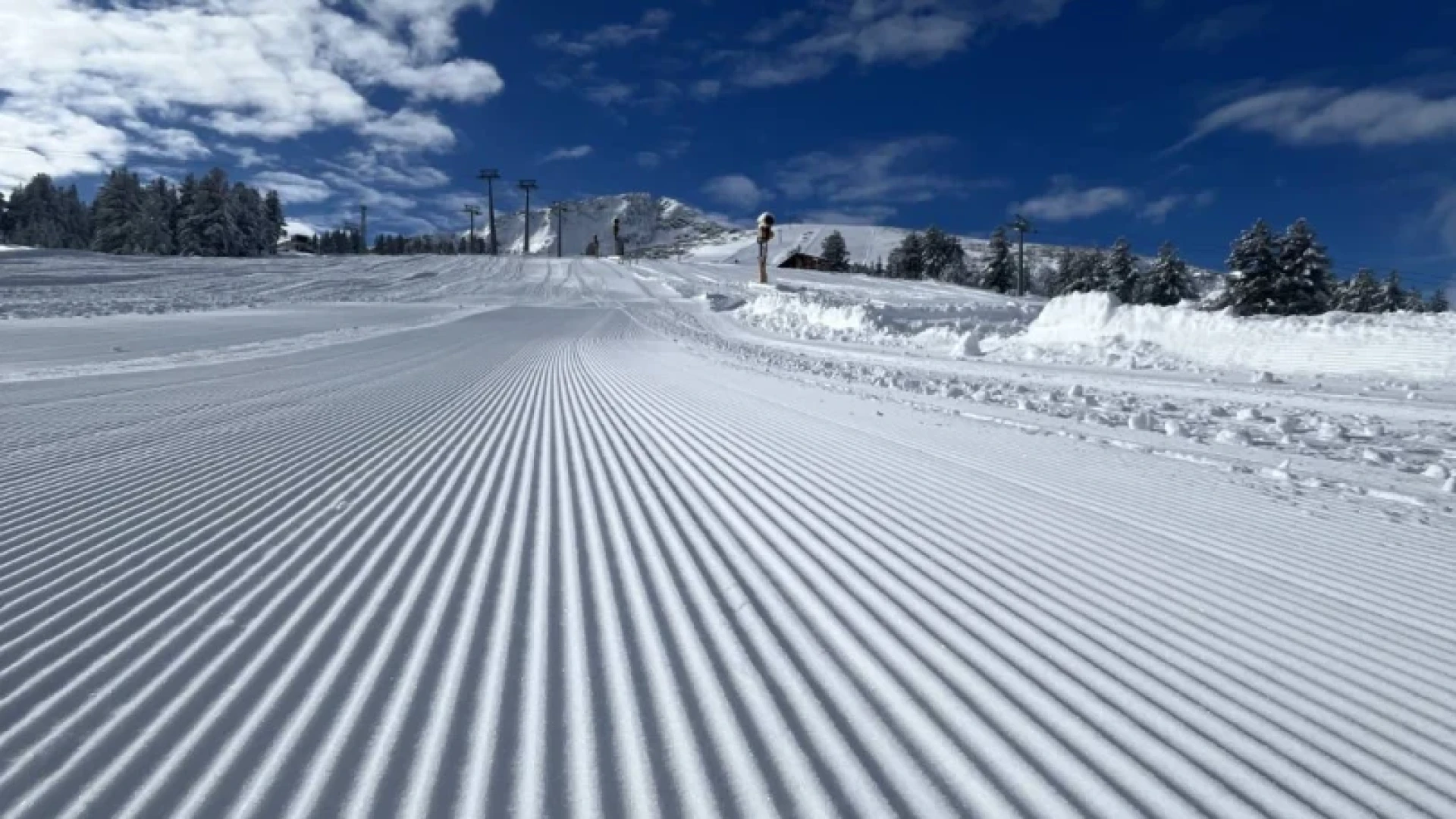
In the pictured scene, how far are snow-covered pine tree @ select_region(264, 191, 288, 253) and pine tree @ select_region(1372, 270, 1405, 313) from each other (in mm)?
110429

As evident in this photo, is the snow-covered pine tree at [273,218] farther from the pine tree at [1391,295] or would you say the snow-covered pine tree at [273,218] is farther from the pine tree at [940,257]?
the pine tree at [1391,295]

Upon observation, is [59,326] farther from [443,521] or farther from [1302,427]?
[1302,427]

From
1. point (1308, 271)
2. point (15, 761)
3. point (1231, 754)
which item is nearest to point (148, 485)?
point (15, 761)

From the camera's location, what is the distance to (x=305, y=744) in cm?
229

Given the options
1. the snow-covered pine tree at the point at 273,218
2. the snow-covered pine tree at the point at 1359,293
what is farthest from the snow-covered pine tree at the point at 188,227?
the snow-covered pine tree at the point at 1359,293

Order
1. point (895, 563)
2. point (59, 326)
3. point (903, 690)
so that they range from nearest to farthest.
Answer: point (903, 690)
point (895, 563)
point (59, 326)

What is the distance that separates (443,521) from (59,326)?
953 inches

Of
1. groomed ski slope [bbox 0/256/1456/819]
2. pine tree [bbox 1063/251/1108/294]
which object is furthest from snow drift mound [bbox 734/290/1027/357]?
pine tree [bbox 1063/251/1108/294]

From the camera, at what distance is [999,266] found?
70062mm

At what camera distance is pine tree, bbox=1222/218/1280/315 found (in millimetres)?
39719

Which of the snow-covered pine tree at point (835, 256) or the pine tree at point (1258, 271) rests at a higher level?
the snow-covered pine tree at point (835, 256)

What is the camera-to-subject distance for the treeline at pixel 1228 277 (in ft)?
129

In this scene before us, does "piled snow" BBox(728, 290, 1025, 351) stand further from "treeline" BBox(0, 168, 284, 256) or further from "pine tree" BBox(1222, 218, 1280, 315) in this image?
"treeline" BBox(0, 168, 284, 256)

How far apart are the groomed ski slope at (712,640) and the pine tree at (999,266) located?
68592 millimetres
